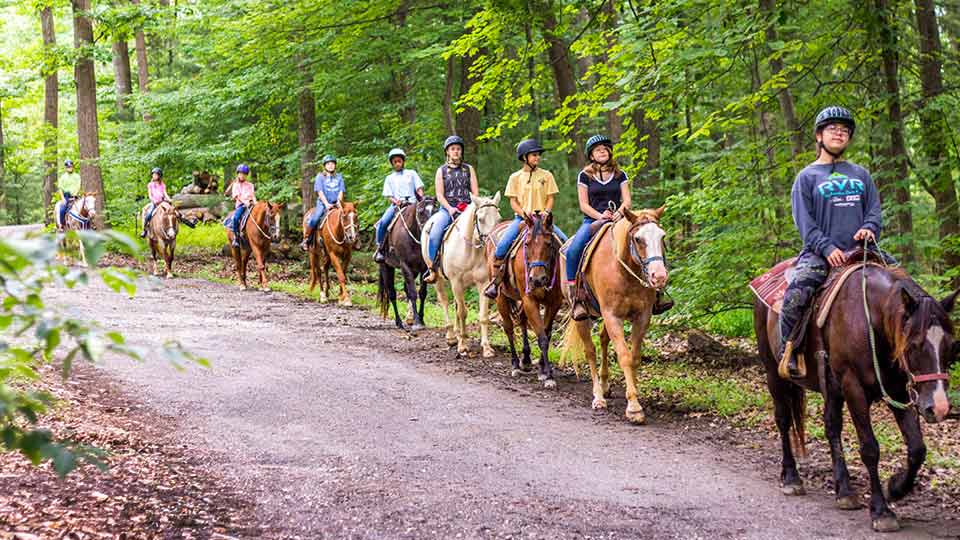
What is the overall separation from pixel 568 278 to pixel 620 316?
0.99 metres

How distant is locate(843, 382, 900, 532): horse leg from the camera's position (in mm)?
5113

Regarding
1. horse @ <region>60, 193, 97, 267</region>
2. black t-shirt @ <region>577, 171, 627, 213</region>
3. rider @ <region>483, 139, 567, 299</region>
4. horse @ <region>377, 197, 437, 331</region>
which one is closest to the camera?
black t-shirt @ <region>577, 171, 627, 213</region>

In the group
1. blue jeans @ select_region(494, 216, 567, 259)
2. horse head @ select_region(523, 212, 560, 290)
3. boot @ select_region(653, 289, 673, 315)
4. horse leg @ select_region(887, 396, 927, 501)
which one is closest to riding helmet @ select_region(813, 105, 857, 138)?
horse leg @ select_region(887, 396, 927, 501)

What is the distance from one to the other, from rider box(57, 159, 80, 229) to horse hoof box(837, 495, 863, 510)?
24.1 m

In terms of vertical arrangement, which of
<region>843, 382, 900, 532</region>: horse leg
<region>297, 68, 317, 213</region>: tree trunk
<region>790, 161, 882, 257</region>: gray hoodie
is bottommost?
<region>843, 382, 900, 532</region>: horse leg

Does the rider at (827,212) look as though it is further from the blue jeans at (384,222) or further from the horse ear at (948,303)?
the blue jeans at (384,222)

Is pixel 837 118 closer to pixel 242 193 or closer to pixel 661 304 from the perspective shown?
pixel 661 304

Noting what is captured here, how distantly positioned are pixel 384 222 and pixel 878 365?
11.0m

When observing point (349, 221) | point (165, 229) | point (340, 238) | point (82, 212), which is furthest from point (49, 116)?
point (349, 221)

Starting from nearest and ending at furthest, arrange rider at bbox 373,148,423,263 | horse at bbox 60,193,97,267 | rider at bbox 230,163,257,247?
rider at bbox 373,148,423,263 < rider at bbox 230,163,257,247 < horse at bbox 60,193,97,267

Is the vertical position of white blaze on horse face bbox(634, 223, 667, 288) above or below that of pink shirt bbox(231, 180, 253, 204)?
below

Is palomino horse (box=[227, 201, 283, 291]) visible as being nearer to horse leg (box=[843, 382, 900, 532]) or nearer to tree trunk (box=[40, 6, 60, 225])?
tree trunk (box=[40, 6, 60, 225])

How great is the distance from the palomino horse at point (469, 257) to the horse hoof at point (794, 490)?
21.2 feet

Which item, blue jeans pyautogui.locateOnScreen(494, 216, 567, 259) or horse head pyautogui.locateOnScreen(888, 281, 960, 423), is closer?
horse head pyautogui.locateOnScreen(888, 281, 960, 423)
